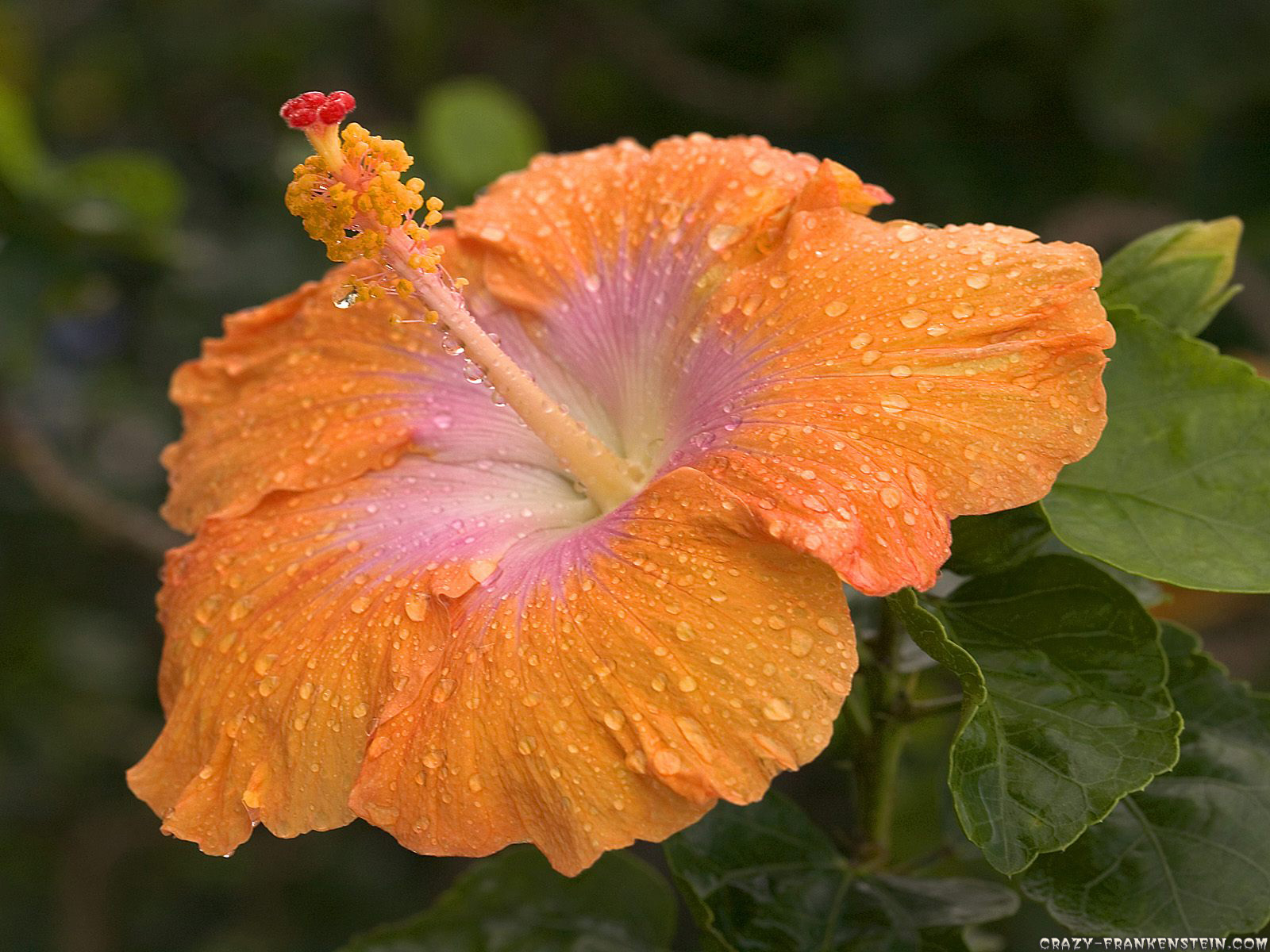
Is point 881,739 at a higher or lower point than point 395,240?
lower

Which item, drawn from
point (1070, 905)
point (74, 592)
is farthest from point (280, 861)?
point (1070, 905)

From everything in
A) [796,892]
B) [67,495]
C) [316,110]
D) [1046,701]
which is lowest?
[67,495]

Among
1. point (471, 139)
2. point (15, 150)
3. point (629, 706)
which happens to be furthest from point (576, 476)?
point (15, 150)

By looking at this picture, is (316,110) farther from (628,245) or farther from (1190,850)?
(1190,850)

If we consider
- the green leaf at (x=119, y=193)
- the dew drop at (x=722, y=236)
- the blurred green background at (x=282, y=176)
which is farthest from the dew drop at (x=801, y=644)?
the green leaf at (x=119, y=193)

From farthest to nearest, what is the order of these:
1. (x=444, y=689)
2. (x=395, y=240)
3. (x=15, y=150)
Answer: (x=15, y=150) < (x=395, y=240) < (x=444, y=689)

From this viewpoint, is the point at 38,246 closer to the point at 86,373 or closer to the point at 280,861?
the point at 86,373

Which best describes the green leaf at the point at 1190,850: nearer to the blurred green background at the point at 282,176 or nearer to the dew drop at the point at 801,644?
the dew drop at the point at 801,644
